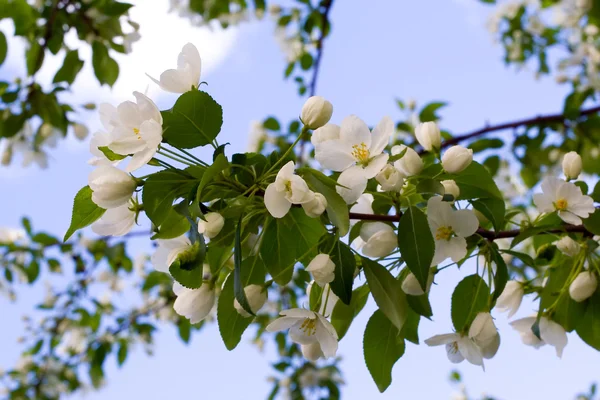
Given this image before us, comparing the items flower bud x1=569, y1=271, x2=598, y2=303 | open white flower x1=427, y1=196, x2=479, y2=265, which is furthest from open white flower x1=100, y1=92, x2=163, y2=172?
flower bud x1=569, y1=271, x2=598, y2=303

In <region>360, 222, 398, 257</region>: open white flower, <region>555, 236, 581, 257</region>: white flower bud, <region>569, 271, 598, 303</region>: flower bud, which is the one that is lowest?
<region>569, 271, 598, 303</region>: flower bud

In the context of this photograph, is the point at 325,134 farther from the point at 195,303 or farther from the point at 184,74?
the point at 195,303

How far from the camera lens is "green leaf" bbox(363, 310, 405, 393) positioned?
1.14 metres

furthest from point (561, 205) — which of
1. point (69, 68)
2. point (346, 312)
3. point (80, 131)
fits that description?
point (80, 131)

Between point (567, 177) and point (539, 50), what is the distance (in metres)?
4.61

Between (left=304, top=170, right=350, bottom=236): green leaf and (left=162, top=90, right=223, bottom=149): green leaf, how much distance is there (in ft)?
0.56

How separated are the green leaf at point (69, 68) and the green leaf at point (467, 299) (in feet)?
7.00

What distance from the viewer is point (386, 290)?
1039mm

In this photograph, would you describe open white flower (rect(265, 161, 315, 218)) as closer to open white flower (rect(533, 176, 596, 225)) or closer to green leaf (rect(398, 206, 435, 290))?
green leaf (rect(398, 206, 435, 290))

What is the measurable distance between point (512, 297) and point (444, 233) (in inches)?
14.3

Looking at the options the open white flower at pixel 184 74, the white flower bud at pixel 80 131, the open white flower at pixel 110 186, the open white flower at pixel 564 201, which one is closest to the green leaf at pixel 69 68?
the white flower bud at pixel 80 131

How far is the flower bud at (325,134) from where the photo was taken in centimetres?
107

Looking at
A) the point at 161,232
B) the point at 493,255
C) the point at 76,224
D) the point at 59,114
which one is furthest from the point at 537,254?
the point at 59,114

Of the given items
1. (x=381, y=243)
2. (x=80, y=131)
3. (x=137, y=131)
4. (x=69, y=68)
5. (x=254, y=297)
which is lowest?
(x=80, y=131)
